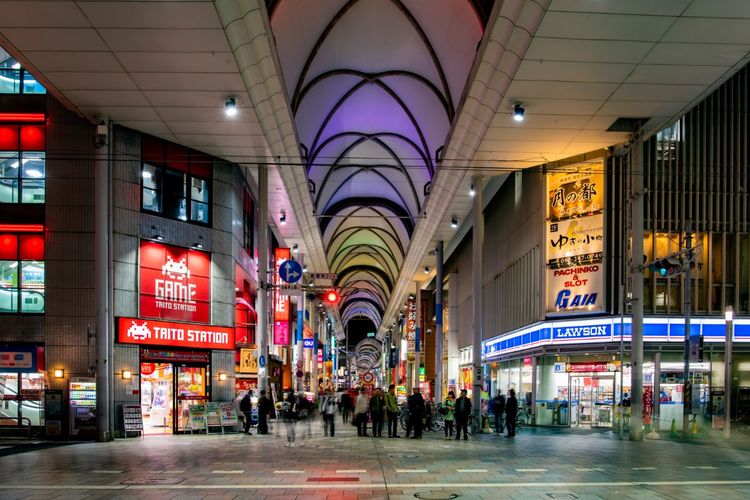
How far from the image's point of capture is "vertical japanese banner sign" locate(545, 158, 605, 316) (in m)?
25.2

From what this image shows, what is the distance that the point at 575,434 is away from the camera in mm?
24688

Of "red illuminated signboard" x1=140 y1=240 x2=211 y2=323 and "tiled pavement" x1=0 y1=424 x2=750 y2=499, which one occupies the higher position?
"red illuminated signboard" x1=140 y1=240 x2=211 y2=323

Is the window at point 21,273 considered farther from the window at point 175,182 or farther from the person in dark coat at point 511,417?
the person in dark coat at point 511,417

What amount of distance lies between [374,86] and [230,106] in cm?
1388

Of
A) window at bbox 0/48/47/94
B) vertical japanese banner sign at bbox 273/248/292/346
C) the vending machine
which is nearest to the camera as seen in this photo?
the vending machine

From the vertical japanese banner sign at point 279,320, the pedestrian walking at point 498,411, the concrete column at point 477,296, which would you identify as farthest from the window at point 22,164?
the pedestrian walking at point 498,411

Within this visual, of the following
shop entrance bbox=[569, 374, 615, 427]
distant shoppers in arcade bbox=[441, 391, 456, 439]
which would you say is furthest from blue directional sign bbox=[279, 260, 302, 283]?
shop entrance bbox=[569, 374, 615, 427]

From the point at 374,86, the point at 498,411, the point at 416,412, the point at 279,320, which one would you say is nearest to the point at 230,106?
the point at 416,412

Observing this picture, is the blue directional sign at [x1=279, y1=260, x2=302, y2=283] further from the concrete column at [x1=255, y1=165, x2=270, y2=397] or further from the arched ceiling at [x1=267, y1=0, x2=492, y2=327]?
the arched ceiling at [x1=267, y1=0, x2=492, y2=327]

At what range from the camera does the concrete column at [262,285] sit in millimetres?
25375

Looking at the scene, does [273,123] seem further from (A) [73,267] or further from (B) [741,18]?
(B) [741,18]

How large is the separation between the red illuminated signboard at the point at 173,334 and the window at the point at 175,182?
3593 millimetres

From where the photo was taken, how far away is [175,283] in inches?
958

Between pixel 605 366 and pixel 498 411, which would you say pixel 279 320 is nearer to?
pixel 498 411
